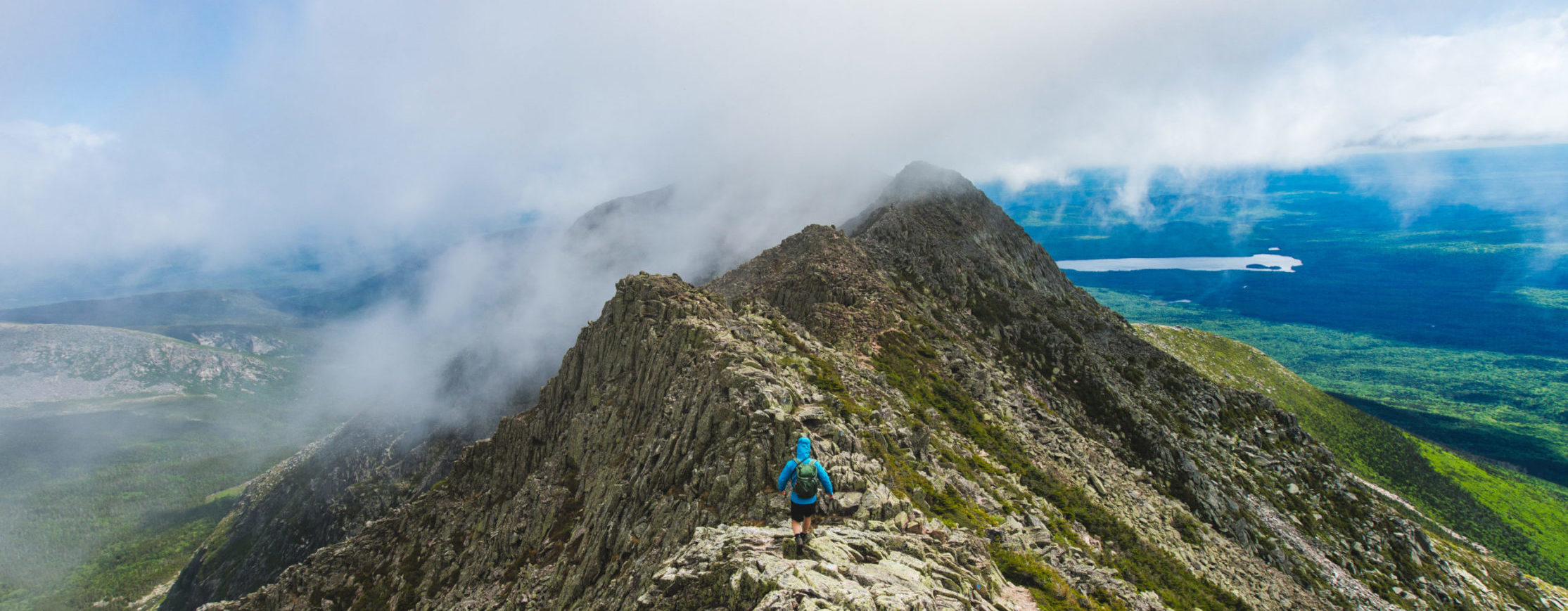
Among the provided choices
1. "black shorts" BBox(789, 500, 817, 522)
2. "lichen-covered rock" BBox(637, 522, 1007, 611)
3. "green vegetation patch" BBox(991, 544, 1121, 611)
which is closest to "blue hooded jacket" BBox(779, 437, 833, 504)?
"black shorts" BBox(789, 500, 817, 522)

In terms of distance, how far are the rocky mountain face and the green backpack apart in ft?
6.65

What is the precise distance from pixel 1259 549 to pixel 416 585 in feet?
255

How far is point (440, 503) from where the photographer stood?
175 ft

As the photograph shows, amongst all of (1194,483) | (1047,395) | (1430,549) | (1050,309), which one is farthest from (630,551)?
(1430,549)

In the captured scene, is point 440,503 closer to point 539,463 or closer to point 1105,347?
point 539,463

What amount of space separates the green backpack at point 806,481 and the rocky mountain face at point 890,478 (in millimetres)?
2026

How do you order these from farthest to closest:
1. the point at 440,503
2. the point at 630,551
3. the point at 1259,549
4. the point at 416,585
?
Answer: the point at 1259,549 < the point at 440,503 < the point at 416,585 < the point at 630,551

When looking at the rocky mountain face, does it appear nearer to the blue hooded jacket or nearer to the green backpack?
the blue hooded jacket

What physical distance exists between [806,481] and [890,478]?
11.3m

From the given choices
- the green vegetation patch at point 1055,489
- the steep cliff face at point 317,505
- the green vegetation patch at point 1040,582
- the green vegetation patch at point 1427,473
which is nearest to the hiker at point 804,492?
the green vegetation patch at point 1040,582

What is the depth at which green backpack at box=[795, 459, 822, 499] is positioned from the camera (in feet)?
62.4

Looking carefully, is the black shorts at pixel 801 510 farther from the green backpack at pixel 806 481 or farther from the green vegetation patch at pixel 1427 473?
the green vegetation patch at pixel 1427 473

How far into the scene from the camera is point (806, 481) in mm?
19109

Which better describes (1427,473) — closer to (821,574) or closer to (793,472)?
(793,472)
